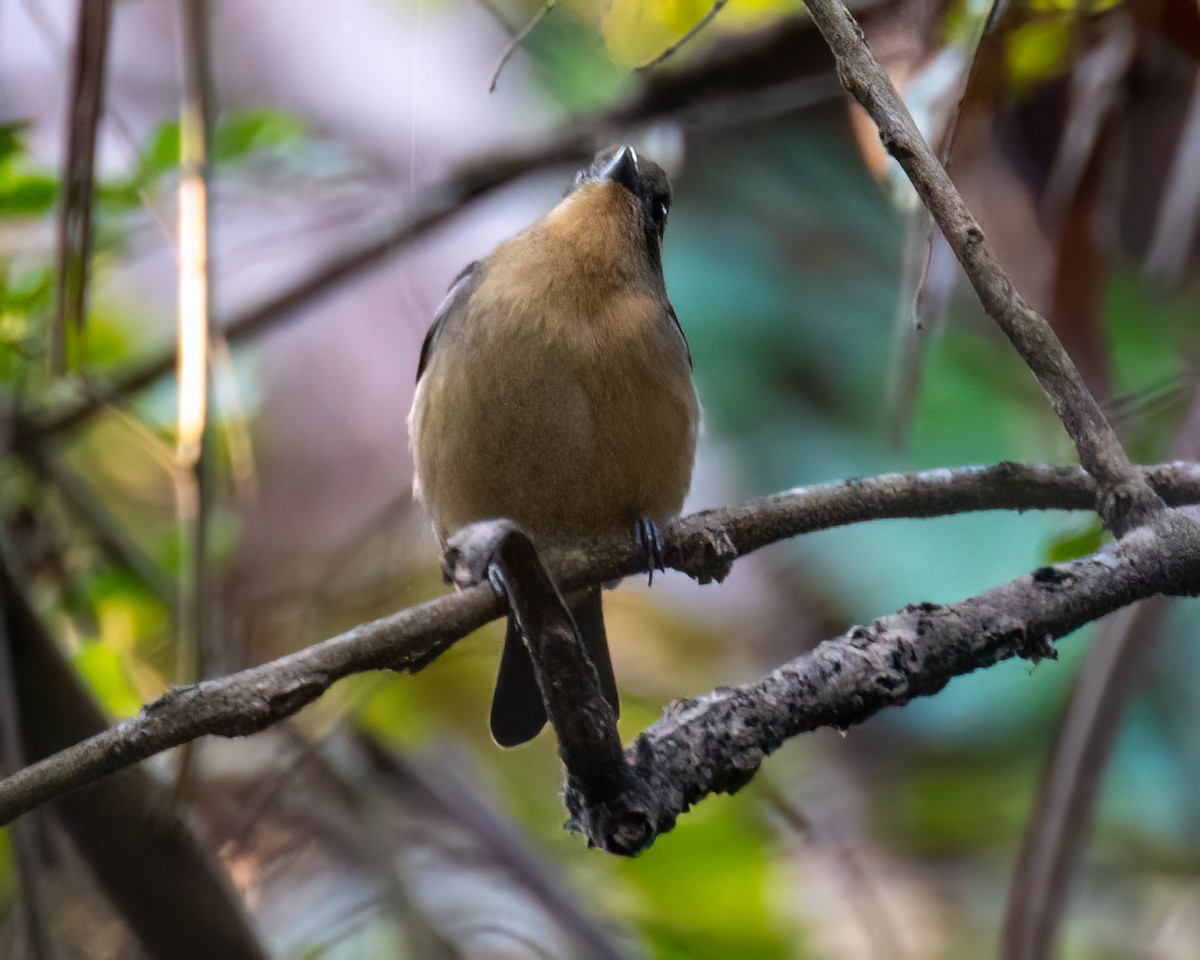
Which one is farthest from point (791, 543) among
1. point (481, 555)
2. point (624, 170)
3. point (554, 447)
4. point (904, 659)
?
point (481, 555)

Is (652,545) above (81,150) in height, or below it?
below

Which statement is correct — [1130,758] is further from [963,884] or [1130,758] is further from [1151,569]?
[1151,569]

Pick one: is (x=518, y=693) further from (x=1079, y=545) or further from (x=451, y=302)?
(x=1079, y=545)

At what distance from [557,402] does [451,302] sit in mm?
429

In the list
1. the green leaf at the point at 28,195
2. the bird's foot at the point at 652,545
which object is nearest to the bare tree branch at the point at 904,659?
the bird's foot at the point at 652,545

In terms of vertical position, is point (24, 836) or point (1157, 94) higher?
point (1157, 94)

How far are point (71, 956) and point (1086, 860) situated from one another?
2.56m

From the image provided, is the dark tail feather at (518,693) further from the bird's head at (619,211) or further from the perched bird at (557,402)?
the bird's head at (619,211)

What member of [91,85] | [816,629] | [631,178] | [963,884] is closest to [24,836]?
[91,85]

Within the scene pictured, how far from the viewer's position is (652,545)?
6.21 ft

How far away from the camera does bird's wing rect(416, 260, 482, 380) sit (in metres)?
2.43

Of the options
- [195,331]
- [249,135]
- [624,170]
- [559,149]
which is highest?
[559,149]

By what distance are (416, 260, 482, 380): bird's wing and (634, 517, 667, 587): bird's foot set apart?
60 cm

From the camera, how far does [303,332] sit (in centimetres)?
464
